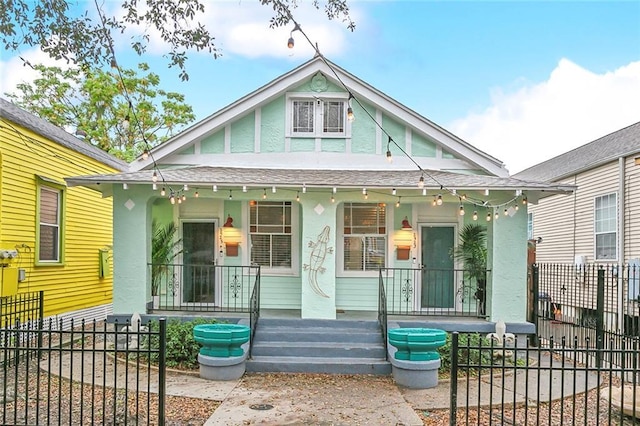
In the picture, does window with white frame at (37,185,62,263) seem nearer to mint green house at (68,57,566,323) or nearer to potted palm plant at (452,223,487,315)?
mint green house at (68,57,566,323)

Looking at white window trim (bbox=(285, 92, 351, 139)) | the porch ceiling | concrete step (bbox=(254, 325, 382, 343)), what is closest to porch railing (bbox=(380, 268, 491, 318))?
concrete step (bbox=(254, 325, 382, 343))

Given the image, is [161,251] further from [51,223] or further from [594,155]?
A: [594,155]

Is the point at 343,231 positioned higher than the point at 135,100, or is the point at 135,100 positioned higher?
the point at 135,100

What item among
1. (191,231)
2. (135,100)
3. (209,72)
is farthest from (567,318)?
(135,100)

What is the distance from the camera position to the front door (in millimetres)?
11539

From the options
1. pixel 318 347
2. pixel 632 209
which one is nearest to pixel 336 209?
pixel 318 347

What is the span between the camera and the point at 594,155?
1619 cm

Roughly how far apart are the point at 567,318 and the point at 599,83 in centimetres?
976

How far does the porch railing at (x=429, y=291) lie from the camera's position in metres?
11.2

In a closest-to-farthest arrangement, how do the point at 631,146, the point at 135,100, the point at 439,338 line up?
the point at 439,338 → the point at 631,146 → the point at 135,100

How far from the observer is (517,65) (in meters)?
15.0

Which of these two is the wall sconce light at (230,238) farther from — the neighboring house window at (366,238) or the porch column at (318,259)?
the neighboring house window at (366,238)

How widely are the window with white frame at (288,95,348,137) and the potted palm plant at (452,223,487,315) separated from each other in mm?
3418

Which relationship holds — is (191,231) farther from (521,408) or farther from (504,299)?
(521,408)
